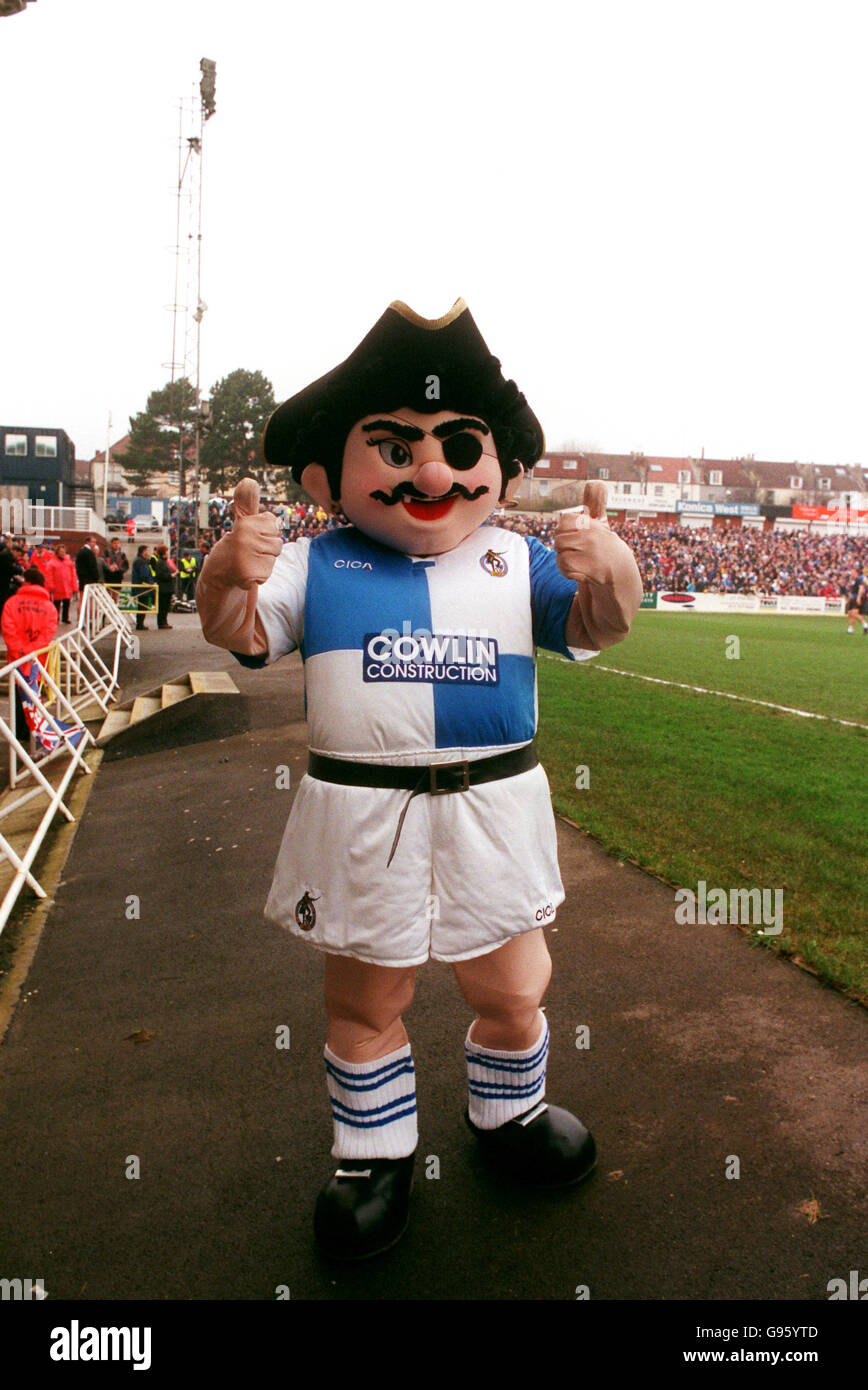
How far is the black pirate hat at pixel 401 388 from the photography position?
257cm

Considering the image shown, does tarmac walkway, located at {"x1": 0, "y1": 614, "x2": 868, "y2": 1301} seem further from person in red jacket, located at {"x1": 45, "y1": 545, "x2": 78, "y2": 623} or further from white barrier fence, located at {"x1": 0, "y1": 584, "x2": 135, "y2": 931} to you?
person in red jacket, located at {"x1": 45, "y1": 545, "x2": 78, "y2": 623}

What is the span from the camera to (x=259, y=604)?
255cm

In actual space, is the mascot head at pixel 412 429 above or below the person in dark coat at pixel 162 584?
above

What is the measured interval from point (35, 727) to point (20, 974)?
12.4 ft

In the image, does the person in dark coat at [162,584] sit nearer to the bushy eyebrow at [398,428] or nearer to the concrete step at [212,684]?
the concrete step at [212,684]

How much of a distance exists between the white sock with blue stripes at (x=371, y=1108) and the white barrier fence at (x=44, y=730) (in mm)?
2862

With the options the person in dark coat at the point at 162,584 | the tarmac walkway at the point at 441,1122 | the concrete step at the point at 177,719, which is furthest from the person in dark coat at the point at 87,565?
the tarmac walkway at the point at 441,1122

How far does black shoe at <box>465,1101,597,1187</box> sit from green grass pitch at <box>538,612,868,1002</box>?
150 cm

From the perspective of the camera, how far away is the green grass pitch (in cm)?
475

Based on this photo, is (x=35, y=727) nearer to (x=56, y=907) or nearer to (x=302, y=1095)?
(x=56, y=907)

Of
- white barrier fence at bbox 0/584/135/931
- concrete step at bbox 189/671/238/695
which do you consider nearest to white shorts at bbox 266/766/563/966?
white barrier fence at bbox 0/584/135/931

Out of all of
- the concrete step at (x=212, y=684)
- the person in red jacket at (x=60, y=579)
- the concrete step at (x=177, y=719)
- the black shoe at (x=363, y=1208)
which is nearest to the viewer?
the black shoe at (x=363, y=1208)

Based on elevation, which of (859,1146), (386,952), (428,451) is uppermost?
(428,451)
